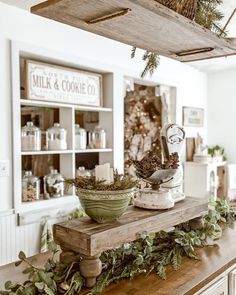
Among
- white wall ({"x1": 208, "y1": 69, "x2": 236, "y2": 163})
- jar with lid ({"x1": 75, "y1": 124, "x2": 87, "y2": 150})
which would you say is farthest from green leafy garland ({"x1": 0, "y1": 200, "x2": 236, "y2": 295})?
white wall ({"x1": 208, "y1": 69, "x2": 236, "y2": 163})

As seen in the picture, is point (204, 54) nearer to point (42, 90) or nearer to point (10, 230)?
point (42, 90)

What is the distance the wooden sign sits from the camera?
263cm

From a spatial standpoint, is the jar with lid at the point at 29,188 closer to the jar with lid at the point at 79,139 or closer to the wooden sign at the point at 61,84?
the jar with lid at the point at 79,139

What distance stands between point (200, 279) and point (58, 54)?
2170 millimetres

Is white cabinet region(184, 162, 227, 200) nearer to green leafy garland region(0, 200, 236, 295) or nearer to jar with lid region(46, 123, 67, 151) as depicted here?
jar with lid region(46, 123, 67, 151)

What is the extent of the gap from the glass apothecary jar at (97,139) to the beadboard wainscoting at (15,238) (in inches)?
37.7

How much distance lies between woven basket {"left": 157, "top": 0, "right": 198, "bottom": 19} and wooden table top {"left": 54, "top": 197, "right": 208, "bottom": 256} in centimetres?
81

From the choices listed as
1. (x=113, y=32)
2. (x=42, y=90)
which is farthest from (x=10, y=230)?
(x=113, y=32)

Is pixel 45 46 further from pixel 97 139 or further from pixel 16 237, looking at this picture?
pixel 16 237

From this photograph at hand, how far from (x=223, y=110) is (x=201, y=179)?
130 cm

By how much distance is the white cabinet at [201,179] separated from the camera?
4.25m

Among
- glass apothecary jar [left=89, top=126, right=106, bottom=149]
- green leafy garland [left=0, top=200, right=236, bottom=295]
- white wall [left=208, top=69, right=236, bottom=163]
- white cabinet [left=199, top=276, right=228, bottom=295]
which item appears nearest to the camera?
green leafy garland [left=0, top=200, right=236, bottom=295]

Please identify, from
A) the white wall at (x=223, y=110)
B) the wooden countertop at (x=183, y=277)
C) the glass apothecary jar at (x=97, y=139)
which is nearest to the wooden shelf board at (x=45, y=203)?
the glass apothecary jar at (x=97, y=139)

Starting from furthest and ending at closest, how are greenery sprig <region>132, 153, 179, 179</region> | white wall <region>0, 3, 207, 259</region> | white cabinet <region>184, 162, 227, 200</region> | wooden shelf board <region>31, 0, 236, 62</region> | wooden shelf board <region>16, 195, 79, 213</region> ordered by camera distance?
white cabinet <region>184, 162, 227, 200</region> → wooden shelf board <region>16, 195, 79, 213</region> → white wall <region>0, 3, 207, 259</region> → greenery sprig <region>132, 153, 179, 179</region> → wooden shelf board <region>31, 0, 236, 62</region>
